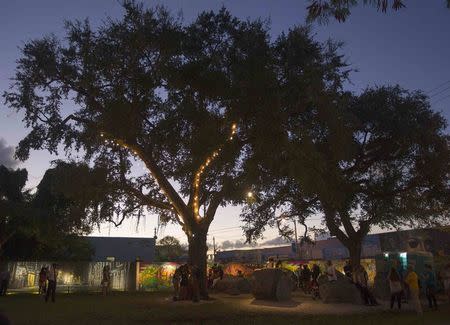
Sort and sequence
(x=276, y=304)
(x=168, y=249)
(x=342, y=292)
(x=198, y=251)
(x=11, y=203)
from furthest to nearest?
(x=168, y=249)
(x=11, y=203)
(x=198, y=251)
(x=342, y=292)
(x=276, y=304)

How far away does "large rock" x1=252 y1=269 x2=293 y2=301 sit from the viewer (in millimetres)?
18859

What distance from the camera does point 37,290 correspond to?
29.7 meters

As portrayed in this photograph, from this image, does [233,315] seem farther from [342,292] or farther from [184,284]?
[342,292]

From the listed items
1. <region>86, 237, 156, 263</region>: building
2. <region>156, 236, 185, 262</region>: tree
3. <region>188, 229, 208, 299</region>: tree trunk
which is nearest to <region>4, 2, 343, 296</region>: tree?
<region>188, 229, 208, 299</region>: tree trunk

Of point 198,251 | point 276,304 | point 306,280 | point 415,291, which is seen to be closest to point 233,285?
point 306,280

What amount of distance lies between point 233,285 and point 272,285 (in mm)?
6526

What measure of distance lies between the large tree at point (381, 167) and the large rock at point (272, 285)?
4.21 meters

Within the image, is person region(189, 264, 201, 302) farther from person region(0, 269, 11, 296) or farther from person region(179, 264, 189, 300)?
person region(0, 269, 11, 296)

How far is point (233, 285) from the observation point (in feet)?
82.0

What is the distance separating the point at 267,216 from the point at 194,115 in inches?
538

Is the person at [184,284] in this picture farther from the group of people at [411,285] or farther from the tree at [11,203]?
the tree at [11,203]

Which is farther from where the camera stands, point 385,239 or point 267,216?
point 385,239

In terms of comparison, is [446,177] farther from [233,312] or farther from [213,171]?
[233,312]

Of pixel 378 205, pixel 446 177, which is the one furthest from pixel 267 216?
pixel 446 177
